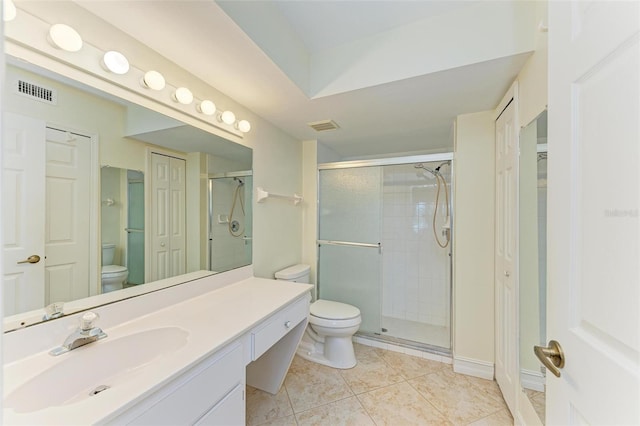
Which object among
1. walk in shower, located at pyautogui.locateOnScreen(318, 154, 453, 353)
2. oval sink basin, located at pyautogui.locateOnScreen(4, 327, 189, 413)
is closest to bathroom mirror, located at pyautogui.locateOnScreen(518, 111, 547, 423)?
walk in shower, located at pyautogui.locateOnScreen(318, 154, 453, 353)

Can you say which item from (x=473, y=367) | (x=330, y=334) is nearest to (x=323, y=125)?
(x=330, y=334)

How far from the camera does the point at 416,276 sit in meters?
3.03

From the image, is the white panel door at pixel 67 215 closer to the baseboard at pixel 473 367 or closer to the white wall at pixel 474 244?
the white wall at pixel 474 244

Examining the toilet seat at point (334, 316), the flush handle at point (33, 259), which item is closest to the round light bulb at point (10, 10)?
the flush handle at point (33, 259)

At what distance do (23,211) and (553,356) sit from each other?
5.59 feet

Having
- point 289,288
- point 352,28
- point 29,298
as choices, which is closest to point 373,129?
point 352,28

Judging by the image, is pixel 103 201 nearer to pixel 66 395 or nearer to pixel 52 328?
pixel 52 328

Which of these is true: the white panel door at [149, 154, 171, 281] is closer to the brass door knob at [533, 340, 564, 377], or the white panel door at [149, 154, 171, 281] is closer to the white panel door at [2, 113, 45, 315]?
the white panel door at [2, 113, 45, 315]

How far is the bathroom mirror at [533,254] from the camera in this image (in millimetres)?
1134

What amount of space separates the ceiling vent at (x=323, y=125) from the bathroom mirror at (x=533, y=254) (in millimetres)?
1348

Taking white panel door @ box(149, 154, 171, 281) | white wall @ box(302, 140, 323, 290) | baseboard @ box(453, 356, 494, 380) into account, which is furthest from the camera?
white wall @ box(302, 140, 323, 290)

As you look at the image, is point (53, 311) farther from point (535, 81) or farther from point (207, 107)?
point (535, 81)

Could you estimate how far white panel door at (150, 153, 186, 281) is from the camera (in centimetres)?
132

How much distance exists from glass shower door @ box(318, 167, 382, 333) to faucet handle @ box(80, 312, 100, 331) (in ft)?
6.44
